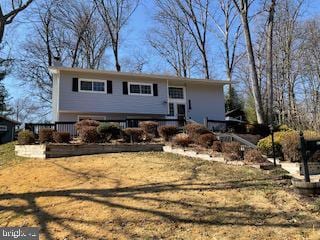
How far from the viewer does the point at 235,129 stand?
19.2 m

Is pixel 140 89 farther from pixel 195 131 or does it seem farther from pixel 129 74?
pixel 195 131

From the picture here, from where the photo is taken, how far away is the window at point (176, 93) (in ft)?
72.4

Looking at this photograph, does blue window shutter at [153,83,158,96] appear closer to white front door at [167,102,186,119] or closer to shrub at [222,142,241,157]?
white front door at [167,102,186,119]

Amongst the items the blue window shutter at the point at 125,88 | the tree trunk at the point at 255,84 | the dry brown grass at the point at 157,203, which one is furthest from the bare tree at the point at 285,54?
the dry brown grass at the point at 157,203

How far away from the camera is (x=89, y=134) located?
546 inches

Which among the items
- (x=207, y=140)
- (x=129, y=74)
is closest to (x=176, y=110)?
(x=129, y=74)

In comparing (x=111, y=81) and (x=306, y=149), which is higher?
(x=111, y=81)

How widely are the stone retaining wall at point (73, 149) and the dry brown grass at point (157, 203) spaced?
2.58 m

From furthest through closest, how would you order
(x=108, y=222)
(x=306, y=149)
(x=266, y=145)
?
(x=266, y=145) < (x=306, y=149) < (x=108, y=222)

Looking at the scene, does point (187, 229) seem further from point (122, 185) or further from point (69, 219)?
point (122, 185)

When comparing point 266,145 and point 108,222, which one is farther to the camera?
point 266,145

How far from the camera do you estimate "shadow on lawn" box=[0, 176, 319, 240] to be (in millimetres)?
5489

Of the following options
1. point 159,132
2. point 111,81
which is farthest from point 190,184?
point 111,81

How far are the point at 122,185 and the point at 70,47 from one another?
26684 mm
